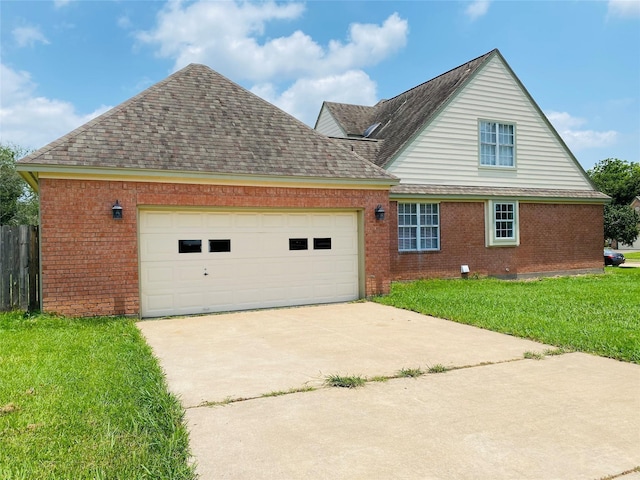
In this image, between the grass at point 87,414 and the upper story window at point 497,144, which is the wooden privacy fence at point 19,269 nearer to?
the grass at point 87,414

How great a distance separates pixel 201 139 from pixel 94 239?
331 centimetres

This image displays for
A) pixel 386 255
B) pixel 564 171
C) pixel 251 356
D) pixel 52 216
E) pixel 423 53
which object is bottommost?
pixel 251 356

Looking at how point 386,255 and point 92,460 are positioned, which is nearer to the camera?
point 92,460

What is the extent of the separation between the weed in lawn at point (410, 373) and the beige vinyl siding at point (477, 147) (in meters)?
10.4

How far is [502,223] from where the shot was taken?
16.8m

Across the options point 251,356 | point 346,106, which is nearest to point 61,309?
point 251,356

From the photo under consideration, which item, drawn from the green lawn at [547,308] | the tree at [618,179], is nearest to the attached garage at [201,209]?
the green lawn at [547,308]

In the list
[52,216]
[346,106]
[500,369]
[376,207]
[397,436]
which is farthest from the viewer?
[346,106]

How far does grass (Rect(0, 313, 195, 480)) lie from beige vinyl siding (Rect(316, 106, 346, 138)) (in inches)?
667

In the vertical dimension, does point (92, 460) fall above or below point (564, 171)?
below

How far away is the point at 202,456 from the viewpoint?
3.53m

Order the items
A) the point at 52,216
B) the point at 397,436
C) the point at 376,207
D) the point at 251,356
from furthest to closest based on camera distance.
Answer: the point at 376,207
the point at 52,216
the point at 251,356
the point at 397,436

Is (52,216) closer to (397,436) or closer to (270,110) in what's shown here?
(270,110)

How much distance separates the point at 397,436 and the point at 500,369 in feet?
8.28
